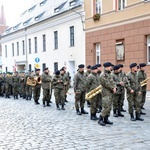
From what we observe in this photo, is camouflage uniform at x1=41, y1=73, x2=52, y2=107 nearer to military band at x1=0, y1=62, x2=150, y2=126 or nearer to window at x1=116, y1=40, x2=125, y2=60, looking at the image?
military band at x1=0, y1=62, x2=150, y2=126

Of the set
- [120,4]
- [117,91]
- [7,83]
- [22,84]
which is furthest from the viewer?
[120,4]

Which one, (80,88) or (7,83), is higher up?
(80,88)

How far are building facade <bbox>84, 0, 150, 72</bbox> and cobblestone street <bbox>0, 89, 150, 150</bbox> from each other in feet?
31.2

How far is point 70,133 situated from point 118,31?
14255mm

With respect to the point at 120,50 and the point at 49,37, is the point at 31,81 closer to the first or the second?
the point at 120,50

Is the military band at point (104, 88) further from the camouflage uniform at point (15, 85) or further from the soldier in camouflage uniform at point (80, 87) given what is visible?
the camouflage uniform at point (15, 85)

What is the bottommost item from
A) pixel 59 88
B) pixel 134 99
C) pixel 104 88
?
pixel 134 99

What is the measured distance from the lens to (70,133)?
24.7 feet

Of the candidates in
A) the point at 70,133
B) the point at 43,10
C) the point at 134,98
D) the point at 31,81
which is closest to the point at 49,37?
the point at 43,10

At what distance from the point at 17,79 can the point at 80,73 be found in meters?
7.96

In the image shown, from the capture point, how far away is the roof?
28011 mm

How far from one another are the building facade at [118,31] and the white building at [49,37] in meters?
1.55

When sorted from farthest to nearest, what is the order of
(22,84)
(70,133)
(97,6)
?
(97,6)
(22,84)
(70,133)

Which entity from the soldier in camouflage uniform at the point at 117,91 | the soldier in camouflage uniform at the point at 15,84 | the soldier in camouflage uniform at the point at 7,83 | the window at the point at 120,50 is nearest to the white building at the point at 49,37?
the window at the point at 120,50
